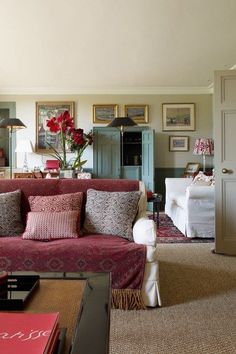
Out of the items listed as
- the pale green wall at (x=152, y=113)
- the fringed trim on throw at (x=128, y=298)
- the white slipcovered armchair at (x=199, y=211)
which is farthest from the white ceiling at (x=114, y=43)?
the fringed trim on throw at (x=128, y=298)

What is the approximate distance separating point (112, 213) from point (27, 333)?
169 centimetres

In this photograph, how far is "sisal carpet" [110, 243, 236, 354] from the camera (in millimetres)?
1718

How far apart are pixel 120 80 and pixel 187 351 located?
5485 millimetres

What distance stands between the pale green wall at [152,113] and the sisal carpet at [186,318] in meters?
4.15

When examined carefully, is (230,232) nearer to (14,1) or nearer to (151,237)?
(151,237)

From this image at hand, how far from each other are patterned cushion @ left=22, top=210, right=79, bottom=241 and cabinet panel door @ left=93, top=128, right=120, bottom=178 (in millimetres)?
4146

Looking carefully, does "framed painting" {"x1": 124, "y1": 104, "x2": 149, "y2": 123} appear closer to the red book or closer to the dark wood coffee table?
the dark wood coffee table

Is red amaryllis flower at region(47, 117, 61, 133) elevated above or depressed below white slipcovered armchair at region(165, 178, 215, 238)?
above

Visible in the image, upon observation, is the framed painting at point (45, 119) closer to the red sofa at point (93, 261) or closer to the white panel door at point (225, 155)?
the white panel door at point (225, 155)

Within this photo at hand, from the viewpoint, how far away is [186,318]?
204cm

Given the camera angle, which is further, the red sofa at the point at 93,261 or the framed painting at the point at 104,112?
the framed painting at the point at 104,112

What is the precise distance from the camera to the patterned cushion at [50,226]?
2.38 meters

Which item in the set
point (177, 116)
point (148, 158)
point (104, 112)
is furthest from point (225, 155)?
point (104, 112)

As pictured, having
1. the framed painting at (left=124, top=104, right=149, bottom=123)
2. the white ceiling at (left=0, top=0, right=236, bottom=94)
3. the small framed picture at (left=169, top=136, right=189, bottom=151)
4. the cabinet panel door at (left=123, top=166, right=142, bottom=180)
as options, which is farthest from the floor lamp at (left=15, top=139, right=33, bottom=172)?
the small framed picture at (left=169, top=136, right=189, bottom=151)
